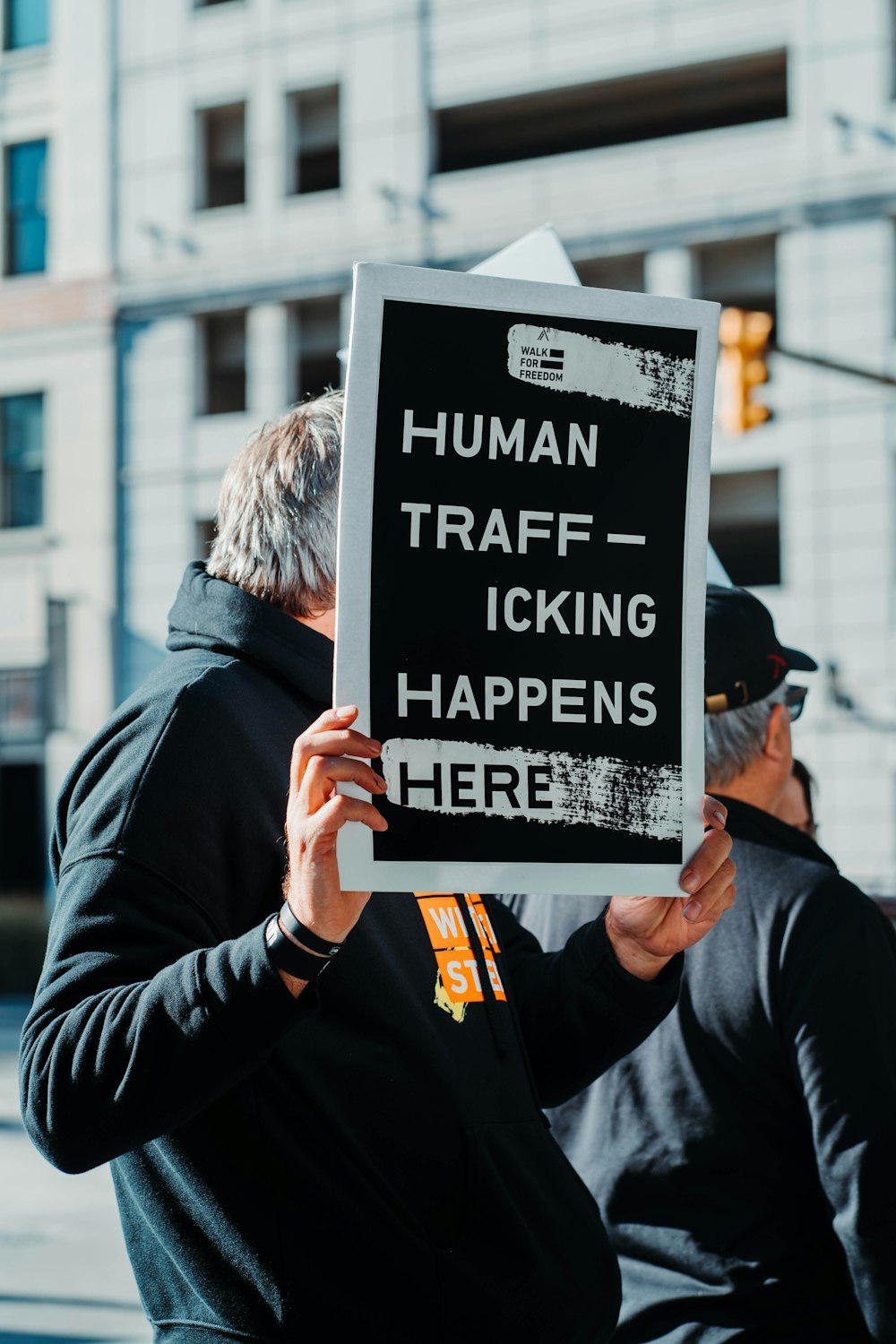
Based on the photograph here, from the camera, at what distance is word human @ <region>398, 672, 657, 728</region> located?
153 centimetres

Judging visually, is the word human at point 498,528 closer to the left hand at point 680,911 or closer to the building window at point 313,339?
the left hand at point 680,911

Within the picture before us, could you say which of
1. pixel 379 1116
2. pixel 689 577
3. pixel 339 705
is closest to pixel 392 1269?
pixel 379 1116

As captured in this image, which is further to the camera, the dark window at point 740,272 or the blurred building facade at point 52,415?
the blurred building facade at point 52,415

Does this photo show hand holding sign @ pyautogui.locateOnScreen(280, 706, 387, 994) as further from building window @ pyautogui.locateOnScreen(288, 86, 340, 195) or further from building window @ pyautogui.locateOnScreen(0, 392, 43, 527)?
building window @ pyautogui.locateOnScreen(0, 392, 43, 527)

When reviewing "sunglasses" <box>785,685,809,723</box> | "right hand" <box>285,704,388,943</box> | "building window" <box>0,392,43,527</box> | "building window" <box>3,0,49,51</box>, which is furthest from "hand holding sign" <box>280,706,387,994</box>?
"building window" <box>3,0,49,51</box>

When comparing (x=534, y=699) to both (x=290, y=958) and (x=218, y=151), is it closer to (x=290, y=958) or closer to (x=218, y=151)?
(x=290, y=958)

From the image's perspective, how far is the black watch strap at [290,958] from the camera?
1.49 metres

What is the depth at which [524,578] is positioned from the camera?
1590 mm

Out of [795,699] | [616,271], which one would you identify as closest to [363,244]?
[616,271]

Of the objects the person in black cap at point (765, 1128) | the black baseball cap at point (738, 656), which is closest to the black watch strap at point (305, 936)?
the person in black cap at point (765, 1128)

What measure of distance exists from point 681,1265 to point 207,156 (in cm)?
2289

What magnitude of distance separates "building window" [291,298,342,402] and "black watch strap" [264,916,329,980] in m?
21.0

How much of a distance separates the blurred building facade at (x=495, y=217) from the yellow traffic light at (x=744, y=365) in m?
6.67

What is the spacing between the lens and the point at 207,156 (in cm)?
2333
